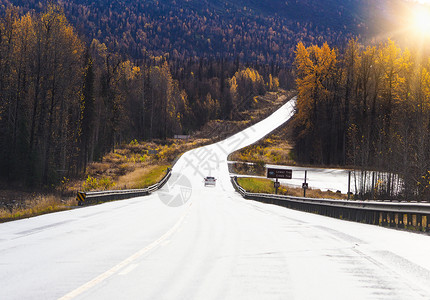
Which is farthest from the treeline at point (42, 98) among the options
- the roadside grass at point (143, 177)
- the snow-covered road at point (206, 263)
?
the snow-covered road at point (206, 263)

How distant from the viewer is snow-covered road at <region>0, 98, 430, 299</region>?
5.24m

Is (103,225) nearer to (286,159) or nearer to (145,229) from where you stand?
(145,229)

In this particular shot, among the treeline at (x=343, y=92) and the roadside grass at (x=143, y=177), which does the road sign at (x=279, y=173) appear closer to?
the roadside grass at (x=143, y=177)

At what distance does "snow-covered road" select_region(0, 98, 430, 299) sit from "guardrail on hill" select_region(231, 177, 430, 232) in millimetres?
945

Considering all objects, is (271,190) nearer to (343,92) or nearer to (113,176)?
(113,176)

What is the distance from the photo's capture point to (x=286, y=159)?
74.6m

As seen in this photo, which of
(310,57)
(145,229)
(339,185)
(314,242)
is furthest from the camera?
(310,57)

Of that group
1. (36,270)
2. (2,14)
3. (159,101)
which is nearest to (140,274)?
(36,270)

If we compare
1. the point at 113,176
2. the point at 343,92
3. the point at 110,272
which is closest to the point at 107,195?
the point at 110,272

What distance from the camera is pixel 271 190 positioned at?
51.7 meters

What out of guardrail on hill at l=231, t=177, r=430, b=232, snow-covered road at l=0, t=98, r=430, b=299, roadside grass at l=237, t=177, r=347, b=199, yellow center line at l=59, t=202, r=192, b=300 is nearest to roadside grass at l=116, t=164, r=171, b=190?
roadside grass at l=237, t=177, r=347, b=199

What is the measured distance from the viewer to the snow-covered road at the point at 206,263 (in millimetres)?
5238

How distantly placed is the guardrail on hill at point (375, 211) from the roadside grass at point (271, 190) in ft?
49.8

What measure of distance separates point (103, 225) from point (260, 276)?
747 centimetres
